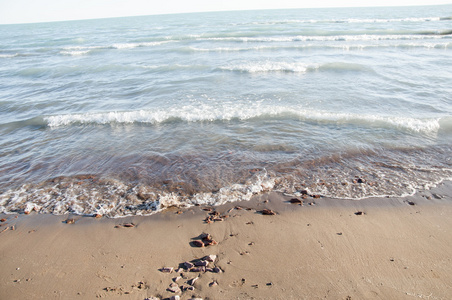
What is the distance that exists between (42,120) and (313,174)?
960 centimetres

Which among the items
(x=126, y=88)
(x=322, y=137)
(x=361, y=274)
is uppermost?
(x=126, y=88)

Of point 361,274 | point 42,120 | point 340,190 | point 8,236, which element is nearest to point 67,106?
point 42,120

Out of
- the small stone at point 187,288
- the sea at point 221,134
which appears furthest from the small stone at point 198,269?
the sea at point 221,134

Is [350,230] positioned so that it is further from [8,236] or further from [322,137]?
[8,236]

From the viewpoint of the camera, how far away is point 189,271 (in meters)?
3.57

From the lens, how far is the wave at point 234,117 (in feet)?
26.0

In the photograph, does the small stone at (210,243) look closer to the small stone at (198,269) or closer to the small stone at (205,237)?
the small stone at (205,237)

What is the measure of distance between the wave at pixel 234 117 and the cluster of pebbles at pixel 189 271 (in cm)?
582

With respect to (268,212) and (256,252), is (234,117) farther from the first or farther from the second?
(256,252)

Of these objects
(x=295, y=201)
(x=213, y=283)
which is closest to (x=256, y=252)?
(x=213, y=283)

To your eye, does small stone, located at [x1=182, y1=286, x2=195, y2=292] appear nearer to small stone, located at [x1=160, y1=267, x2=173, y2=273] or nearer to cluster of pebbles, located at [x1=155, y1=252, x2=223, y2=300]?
cluster of pebbles, located at [x1=155, y1=252, x2=223, y2=300]

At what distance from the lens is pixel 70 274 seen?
368 cm

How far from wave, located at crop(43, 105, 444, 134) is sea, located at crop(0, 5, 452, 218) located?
4 cm

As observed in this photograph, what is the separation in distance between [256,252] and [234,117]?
18.9 feet
